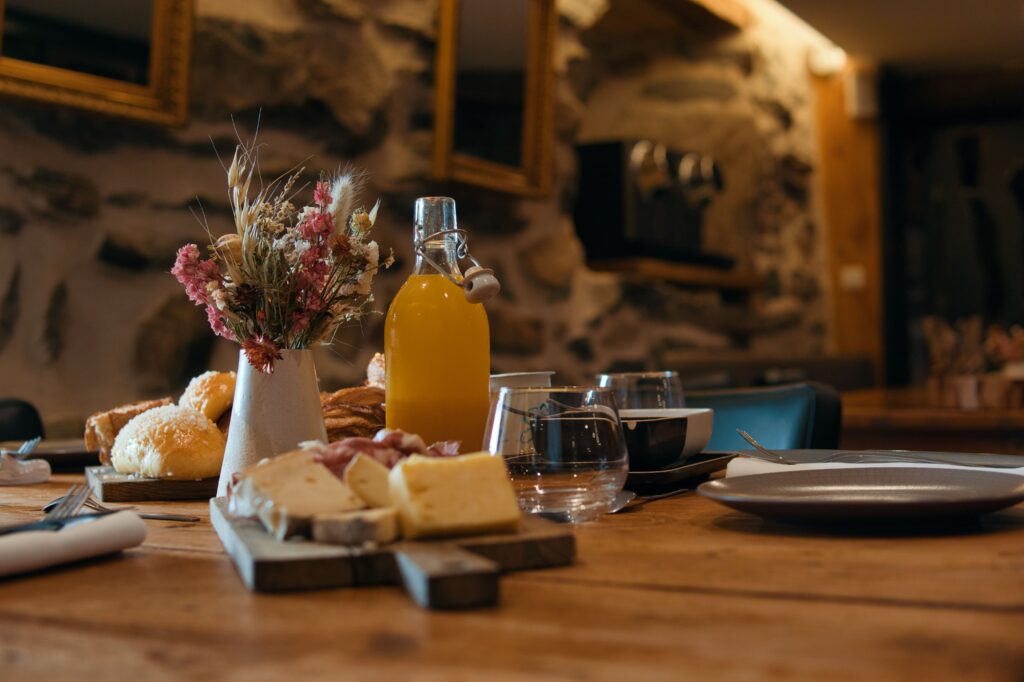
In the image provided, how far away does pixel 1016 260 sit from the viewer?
19.7 feet

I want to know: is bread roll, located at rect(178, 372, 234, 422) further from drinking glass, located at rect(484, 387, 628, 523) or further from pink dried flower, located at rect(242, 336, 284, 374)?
drinking glass, located at rect(484, 387, 628, 523)

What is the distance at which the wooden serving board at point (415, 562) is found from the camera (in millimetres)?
596

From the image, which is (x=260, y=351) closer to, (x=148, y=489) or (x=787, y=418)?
(x=148, y=489)

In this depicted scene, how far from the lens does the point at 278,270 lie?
3.18 ft

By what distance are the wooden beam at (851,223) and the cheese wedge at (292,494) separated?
5.60 metres

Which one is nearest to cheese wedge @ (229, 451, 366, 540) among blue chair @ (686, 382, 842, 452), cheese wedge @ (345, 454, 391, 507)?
cheese wedge @ (345, 454, 391, 507)

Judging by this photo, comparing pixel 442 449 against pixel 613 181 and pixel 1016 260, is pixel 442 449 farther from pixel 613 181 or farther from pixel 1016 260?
pixel 1016 260

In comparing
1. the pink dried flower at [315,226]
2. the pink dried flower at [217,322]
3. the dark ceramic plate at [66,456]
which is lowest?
the dark ceramic plate at [66,456]

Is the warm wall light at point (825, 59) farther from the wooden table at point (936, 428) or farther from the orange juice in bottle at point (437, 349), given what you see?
the orange juice in bottle at point (437, 349)

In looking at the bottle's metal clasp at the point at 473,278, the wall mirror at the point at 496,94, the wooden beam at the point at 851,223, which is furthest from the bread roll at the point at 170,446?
the wooden beam at the point at 851,223

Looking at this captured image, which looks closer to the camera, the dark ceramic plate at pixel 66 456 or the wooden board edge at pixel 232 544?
the wooden board edge at pixel 232 544

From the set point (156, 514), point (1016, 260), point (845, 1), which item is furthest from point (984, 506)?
point (1016, 260)

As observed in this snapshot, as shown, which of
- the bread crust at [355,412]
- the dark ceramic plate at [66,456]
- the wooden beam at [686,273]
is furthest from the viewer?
the wooden beam at [686,273]

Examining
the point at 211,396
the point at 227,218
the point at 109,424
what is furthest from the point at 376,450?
the point at 227,218
